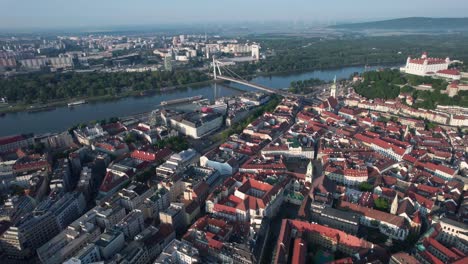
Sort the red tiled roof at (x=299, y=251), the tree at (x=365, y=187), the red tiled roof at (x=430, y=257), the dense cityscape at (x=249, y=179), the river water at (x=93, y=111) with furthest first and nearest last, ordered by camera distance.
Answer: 1. the river water at (x=93, y=111)
2. the tree at (x=365, y=187)
3. the dense cityscape at (x=249, y=179)
4. the red tiled roof at (x=299, y=251)
5. the red tiled roof at (x=430, y=257)

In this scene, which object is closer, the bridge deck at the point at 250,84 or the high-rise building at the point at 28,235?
the high-rise building at the point at 28,235

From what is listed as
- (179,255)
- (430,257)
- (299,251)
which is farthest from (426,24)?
(179,255)

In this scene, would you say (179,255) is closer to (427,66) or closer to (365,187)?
(365,187)

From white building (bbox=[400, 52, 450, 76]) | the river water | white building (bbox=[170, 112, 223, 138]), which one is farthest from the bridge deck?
white building (bbox=[400, 52, 450, 76])

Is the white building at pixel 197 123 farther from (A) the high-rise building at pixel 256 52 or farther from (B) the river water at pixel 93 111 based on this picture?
(A) the high-rise building at pixel 256 52

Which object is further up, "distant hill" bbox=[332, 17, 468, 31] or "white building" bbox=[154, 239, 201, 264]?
"distant hill" bbox=[332, 17, 468, 31]

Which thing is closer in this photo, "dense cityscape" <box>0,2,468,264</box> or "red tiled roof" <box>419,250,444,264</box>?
"red tiled roof" <box>419,250,444,264</box>

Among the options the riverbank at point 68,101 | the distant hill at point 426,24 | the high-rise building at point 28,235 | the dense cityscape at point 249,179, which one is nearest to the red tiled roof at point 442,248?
the dense cityscape at point 249,179

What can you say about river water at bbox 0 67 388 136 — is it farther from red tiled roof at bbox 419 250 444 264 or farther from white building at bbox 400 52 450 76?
red tiled roof at bbox 419 250 444 264

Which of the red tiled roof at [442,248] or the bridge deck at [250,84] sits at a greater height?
the bridge deck at [250,84]
